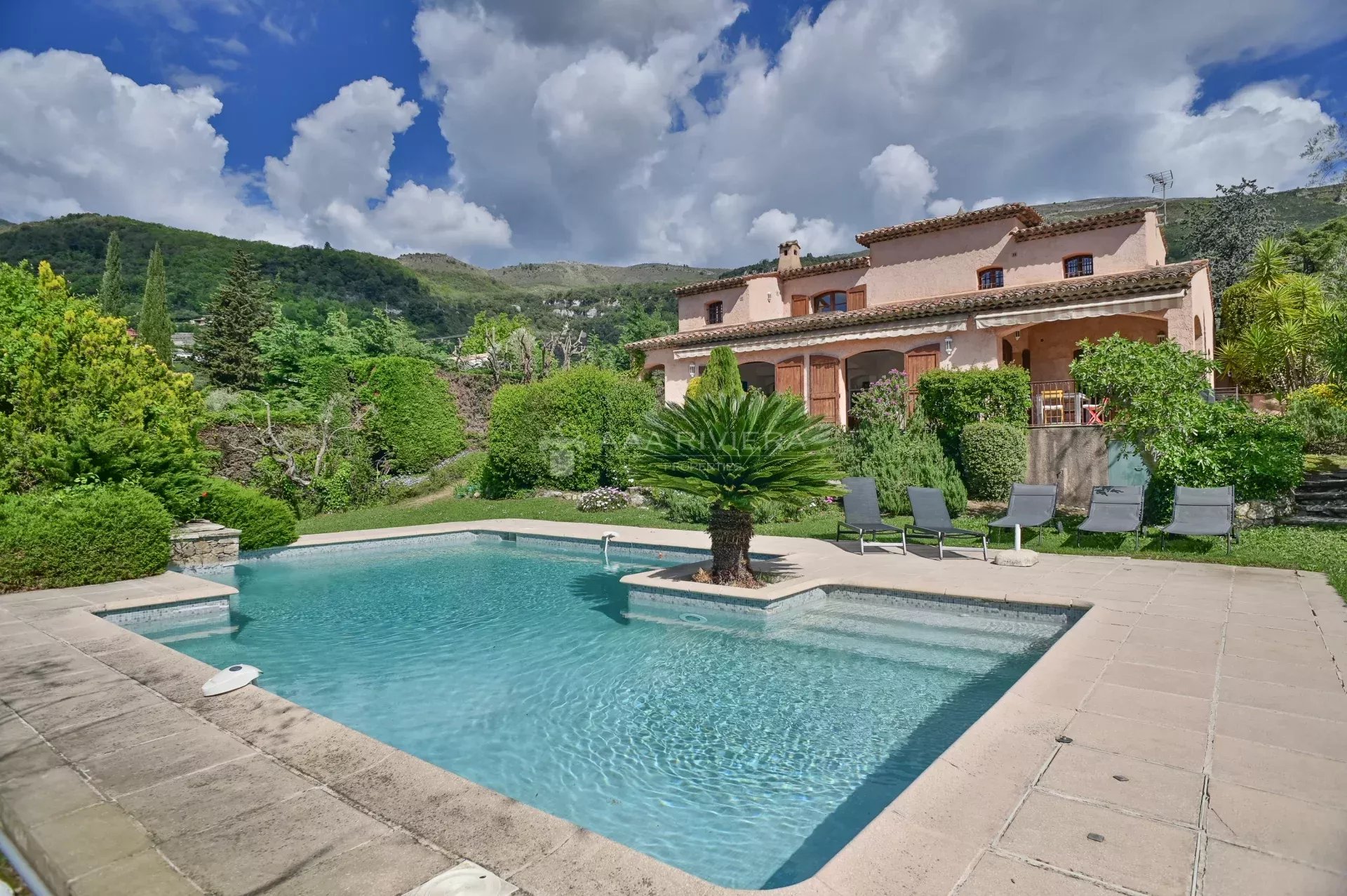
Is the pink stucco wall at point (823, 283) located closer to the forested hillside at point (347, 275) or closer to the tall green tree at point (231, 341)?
the forested hillside at point (347, 275)

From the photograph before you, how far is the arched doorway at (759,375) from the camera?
27703mm

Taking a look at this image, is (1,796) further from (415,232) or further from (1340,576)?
(415,232)

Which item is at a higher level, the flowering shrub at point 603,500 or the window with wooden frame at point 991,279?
the window with wooden frame at point 991,279

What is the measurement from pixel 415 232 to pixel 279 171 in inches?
1954

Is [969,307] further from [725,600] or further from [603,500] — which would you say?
[725,600]

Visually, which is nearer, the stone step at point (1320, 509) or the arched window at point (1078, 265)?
the stone step at point (1320, 509)

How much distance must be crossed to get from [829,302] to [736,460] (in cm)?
2062

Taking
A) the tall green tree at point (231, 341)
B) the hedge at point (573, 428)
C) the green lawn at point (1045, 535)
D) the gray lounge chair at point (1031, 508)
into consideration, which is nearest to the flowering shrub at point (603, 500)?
the green lawn at point (1045, 535)

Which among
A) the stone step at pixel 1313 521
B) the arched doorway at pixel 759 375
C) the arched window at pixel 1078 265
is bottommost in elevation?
the stone step at pixel 1313 521

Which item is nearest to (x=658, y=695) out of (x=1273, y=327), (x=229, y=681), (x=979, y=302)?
(x=229, y=681)

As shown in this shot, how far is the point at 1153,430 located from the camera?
1210 centimetres

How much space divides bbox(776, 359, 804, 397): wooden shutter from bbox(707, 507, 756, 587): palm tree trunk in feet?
50.3

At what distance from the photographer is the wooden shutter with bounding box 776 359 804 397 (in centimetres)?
2345

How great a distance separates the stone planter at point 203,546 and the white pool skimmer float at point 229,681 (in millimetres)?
8057
